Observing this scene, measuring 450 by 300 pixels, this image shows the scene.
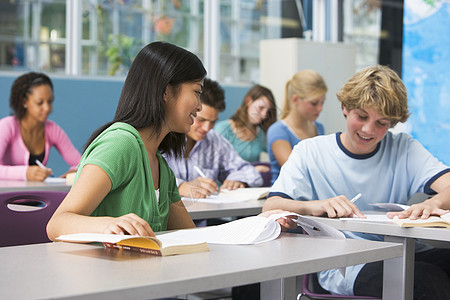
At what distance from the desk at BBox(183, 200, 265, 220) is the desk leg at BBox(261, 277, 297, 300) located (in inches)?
34.3

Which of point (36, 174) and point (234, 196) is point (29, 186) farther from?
point (234, 196)

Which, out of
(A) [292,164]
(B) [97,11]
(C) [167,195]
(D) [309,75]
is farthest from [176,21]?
(C) [167,195]

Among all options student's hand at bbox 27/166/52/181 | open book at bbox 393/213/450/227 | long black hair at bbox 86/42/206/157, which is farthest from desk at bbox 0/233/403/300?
student's hand at bbox 27/166/52/181

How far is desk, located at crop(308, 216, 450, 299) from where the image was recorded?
1.70 m

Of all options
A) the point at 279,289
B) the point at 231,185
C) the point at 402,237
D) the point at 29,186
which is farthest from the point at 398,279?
the point at 29,186

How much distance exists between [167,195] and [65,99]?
159 inches

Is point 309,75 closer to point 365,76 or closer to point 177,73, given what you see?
point 365,76

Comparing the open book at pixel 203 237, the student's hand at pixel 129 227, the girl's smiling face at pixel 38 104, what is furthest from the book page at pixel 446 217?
the girl's smiling face at pixel 38 104

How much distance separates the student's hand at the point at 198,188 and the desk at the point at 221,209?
0.40 feet

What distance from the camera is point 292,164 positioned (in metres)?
2.44

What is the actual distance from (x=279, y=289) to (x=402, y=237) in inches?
19.3

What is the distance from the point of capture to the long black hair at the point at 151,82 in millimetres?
1767

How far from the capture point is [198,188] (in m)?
2.99

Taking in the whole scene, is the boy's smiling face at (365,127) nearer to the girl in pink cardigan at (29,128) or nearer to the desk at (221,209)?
the desk at (221,209)
